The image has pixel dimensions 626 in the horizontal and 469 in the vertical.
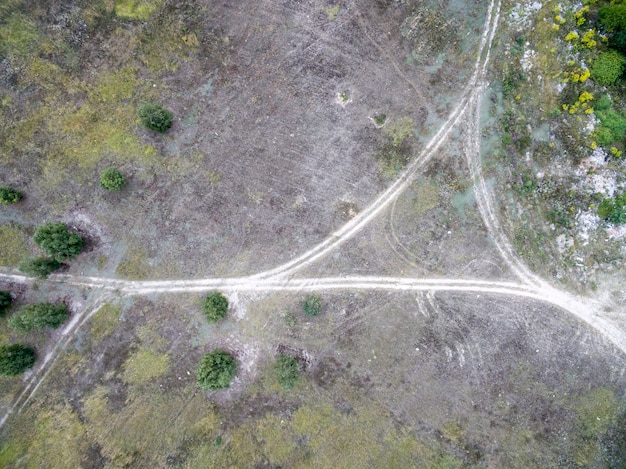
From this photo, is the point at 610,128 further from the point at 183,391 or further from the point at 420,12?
the point at 183,391

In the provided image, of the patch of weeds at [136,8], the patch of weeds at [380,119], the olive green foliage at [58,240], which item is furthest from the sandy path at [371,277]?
the patch of weeds at [136,8]

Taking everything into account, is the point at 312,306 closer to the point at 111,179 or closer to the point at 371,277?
the point at 371,277

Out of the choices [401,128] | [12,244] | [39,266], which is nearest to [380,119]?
[401,128]

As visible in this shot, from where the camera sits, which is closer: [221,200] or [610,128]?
[610,128]

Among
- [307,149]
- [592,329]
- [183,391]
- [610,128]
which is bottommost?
[183,391]

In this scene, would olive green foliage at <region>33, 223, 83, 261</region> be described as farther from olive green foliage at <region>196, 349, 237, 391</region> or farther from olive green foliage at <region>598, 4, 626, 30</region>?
olive green foliage at <region>598, 4, 626, 30</region>

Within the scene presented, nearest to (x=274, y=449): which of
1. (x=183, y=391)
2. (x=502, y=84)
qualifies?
(x=183, y=391)

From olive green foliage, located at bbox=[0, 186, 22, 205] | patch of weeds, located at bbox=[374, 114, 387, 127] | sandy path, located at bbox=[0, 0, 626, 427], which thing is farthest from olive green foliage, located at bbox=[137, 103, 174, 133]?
patch of weeds, located at bbox=[374, 114, 387, 127]
